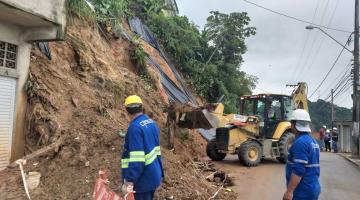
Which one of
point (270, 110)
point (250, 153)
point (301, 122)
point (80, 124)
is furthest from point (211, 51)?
point (301, 122)

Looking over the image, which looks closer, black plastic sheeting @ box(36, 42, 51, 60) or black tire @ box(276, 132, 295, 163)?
black plastic sheeting @ box(36, 42, 51, 60)

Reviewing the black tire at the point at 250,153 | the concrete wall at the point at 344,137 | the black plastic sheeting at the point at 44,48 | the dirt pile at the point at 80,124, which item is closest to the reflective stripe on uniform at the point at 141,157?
the dirt pile at the point at 80,124

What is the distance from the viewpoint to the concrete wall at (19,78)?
30.8 feet

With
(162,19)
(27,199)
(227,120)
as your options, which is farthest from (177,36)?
(27,199)

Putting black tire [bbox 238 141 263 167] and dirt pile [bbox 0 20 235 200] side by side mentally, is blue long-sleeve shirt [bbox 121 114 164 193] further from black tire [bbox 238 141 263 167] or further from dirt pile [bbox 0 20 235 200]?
black tire [bbox 238 141 263 167]

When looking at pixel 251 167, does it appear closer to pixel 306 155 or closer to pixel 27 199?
pixel 27 199

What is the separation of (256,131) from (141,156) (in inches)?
455

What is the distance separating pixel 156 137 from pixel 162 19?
18.8 metres

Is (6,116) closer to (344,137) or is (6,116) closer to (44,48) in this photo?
(44,48)

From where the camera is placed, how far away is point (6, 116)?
9258 millimetres

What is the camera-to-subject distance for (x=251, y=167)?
49.5 feet

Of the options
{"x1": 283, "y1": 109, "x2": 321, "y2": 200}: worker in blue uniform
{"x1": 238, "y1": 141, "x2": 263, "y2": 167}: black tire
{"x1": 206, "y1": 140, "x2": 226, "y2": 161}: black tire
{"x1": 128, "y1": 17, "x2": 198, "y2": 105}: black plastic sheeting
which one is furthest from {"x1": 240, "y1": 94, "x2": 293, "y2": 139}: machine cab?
{"x1": 283, "y1": 109, "x2": 321, "y2": 200}: worker in blue uniform

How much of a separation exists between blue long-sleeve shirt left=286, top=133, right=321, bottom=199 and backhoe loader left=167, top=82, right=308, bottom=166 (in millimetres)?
9173

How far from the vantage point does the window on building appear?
9252mm
